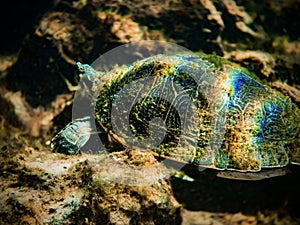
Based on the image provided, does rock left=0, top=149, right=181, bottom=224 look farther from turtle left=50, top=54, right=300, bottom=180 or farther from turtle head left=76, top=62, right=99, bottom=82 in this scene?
turtle head left=76, top=62, right=99, bottom=82

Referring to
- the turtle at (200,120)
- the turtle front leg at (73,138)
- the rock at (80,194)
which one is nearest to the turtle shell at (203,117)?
the turtle at (200,120)

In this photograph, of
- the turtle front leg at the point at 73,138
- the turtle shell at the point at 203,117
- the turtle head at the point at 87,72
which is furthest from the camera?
the turtle head at the point at 87,72

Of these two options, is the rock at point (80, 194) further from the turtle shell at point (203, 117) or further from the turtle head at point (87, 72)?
the turtle head at point (87, 72)

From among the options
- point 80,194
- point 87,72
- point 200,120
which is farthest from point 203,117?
point 87,72

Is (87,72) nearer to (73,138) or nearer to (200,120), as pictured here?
(73,138)

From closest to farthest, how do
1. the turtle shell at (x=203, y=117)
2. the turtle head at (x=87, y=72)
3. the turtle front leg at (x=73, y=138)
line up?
the turtle shell at (x=203, y=117) → the turtle front leg at (x=73, y=138) → the turtle head at (x=87, y=72)

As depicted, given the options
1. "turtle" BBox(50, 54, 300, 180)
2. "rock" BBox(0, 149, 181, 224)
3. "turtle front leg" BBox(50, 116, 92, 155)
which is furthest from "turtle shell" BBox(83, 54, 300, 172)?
"rock" BBox(0, 149, 181, 224)
